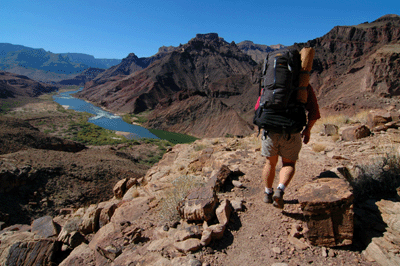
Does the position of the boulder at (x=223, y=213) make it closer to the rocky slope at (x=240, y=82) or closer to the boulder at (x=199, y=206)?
the boulder at (x=199, y=206)

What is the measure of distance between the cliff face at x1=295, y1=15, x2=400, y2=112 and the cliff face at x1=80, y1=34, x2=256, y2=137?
16767 millimetres

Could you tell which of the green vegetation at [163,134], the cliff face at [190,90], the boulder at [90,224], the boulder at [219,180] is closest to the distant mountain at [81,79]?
the cliff face at [190,90]

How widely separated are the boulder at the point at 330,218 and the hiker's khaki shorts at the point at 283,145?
506 millimetres

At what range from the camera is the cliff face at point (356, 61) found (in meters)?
24.4

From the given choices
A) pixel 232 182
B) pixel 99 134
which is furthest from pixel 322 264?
pixel 99 134

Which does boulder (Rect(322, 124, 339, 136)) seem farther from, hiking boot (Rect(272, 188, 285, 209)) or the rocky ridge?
hiking boot (Rect(272, 188, 285, 209))

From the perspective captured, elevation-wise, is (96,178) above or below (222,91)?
below

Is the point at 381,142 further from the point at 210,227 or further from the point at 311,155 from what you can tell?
the point at 210,227

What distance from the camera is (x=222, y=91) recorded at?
62.4 metres

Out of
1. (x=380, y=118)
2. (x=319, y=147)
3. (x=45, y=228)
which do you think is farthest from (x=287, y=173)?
(x=45, y=228)

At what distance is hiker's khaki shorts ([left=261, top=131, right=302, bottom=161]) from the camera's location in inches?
90.5

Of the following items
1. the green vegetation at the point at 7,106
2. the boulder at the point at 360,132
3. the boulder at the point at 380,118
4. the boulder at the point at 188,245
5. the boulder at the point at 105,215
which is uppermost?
the boulder at the point at 380,118

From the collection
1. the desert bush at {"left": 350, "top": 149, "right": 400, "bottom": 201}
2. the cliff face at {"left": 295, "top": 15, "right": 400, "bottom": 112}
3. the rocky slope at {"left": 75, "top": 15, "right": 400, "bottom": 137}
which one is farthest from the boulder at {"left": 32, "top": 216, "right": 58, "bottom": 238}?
the cliff face at {"left": 295, "top": 15, "right": 400, "bottom": 112}

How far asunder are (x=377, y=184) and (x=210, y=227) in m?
2.06
